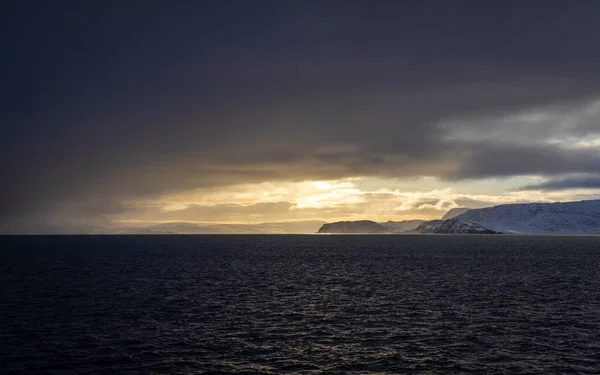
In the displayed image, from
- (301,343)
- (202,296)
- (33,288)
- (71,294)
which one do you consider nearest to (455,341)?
(301,343)

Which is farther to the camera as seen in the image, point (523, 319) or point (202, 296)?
point (202, 296)

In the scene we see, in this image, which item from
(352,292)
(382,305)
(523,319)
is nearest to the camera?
(523,319)

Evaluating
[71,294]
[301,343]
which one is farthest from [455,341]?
[71,294]

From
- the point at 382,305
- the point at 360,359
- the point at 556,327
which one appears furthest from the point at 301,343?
the point at 556,327

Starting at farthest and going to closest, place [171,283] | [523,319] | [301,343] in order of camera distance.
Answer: [171,283] → [523,319] → [301,343]

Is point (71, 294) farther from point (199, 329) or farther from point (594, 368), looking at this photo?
point (594, 368)

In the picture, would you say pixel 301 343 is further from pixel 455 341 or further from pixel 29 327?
pixel 29 327

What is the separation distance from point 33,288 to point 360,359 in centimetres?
7283

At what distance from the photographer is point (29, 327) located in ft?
192

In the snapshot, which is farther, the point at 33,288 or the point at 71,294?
the point at 33,288

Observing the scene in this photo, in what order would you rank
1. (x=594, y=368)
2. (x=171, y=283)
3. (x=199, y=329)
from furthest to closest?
(x=171, y=283)
(x=199, y=329)
(x=594, y=368)

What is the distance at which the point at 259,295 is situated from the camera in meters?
86.5

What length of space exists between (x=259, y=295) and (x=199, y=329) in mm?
28870

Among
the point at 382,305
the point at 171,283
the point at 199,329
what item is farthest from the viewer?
the point at 171,283
